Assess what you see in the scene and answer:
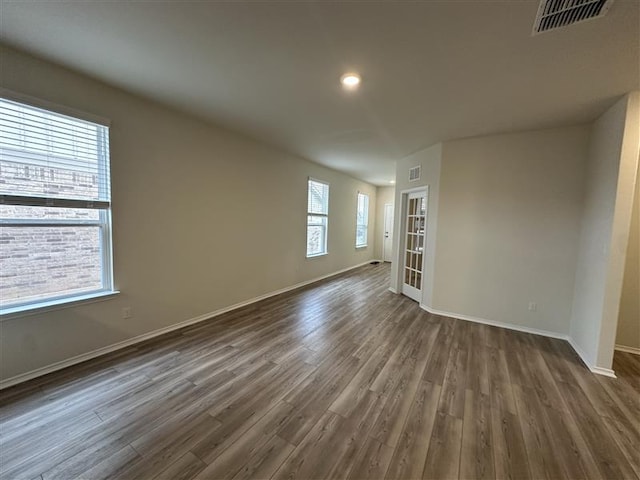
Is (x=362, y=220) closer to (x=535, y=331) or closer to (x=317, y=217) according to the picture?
(x=317, y=217)

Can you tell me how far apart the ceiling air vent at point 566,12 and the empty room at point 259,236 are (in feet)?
0.04

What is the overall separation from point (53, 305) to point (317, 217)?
Answer: 462 centimetres

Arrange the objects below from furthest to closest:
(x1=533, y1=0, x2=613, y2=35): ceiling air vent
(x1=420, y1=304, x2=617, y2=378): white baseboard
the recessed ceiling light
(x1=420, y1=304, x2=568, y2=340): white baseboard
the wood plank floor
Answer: (x1=420, y1=304, x2=568, y2=340): white baseboard → (x1=420, y1=304, x2=617, y2=378): white baseboard → the recessed ceiling light → the wood plank floor → (x1=533, y1=0, x2=613, y2=35): ceiling air vent

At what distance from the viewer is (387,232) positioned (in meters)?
9.23

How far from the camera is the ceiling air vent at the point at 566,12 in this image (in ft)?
4.83

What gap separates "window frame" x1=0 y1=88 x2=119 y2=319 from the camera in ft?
7.13

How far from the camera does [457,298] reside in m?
4.08

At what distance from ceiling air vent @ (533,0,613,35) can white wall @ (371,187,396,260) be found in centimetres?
749

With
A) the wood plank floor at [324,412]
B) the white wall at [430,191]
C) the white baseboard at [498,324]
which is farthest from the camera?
the white wall at [430,191]

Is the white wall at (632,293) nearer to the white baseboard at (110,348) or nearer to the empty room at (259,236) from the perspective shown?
the empty room at (259,236)

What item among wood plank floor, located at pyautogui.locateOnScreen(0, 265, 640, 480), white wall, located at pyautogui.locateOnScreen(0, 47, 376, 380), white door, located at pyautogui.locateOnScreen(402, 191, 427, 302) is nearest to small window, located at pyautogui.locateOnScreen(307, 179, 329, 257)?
white wall, located at pyautogui.locateOnScreen(0, 47, 376, 380)

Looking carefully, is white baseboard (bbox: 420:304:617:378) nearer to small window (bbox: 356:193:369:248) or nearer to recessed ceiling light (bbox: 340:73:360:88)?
recessed ceiling light (bbox: 340:73:360:88)

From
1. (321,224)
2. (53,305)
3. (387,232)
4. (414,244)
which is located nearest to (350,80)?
(53,305)

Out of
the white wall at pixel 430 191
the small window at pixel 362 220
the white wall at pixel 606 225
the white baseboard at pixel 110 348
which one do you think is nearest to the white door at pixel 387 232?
the small window at pixel 362 220
